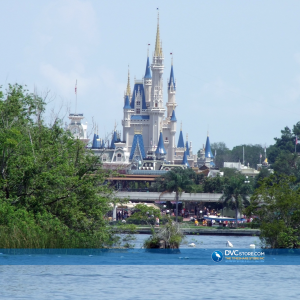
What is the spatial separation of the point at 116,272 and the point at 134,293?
4.61 metres

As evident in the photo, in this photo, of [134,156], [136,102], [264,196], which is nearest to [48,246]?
[264,196]

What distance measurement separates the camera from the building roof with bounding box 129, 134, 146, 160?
156500 mm

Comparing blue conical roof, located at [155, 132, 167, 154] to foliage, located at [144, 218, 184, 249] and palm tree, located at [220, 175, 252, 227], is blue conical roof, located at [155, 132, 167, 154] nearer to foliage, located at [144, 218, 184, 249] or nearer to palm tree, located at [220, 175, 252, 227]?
palm tree, located at [220, 175, 252, 227]

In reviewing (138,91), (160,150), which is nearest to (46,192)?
(160,150)

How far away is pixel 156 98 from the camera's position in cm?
16388

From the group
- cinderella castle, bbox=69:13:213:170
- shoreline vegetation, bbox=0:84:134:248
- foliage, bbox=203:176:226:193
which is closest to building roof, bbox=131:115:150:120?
cinderella castle, bbox=69:13:213:170

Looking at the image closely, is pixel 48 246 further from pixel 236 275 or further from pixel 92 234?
pixel 236 275

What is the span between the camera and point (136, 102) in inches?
6594

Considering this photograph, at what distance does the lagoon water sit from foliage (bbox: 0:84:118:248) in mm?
1448

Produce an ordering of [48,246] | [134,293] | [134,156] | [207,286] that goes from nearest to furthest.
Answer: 1. [134,293]
2. [207,286]
3. [48,246]
4. [134,156]

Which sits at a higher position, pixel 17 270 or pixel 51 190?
pixel 51 190

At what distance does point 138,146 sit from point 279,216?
118132 millimetres

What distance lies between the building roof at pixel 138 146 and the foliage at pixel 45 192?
121471mm

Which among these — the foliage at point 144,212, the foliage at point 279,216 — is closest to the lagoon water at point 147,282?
the foliage at point 279,216
